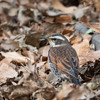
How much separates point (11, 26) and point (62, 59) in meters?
4.49

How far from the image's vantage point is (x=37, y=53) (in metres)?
8.34

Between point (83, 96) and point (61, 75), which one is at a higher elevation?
point (83, 96)

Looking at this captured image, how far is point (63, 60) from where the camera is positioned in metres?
6.54

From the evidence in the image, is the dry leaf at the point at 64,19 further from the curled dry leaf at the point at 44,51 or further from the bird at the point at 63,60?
the bird at the point at 63,60

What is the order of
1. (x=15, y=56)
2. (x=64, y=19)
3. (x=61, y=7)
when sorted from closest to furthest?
1. (x=15, y=56)
2. (x=64, y=19)
3. (x=61, y=7)

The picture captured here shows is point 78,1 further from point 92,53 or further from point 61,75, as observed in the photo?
point 61,75

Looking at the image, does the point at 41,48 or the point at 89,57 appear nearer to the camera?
the point at 89,57

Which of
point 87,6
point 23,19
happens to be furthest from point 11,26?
point 87,6

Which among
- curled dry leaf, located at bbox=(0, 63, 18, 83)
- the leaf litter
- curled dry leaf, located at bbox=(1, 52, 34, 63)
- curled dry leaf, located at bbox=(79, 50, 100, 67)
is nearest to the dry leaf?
the leaf litter

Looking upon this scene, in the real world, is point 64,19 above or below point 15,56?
above

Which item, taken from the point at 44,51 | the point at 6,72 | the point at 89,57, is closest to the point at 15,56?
the point at 44,51

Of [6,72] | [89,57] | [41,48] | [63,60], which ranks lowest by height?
[41,48]

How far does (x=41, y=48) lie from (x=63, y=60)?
2.22 metres

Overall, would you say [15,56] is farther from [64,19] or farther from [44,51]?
[64,19]
